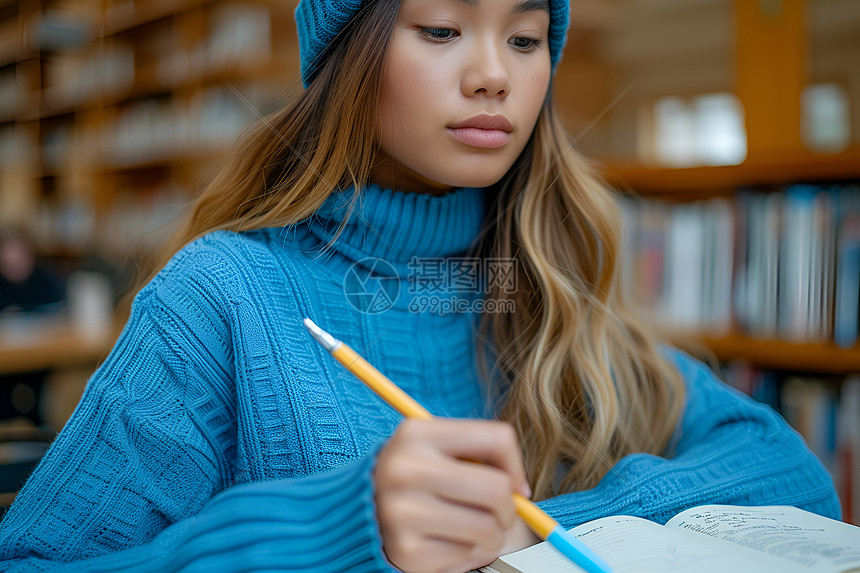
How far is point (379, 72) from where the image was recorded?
0.68 m

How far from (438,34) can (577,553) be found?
0.49m

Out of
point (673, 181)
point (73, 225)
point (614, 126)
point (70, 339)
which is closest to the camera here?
point (673, 181)

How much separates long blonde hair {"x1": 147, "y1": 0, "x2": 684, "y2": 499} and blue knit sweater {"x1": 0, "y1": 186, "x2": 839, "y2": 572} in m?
0.04

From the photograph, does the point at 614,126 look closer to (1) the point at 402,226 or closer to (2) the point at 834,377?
(2) the point at 834,377

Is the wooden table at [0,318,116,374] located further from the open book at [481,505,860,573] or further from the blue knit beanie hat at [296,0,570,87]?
the open book at [481,505,860,573]

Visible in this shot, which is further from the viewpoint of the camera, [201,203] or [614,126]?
[614,126]

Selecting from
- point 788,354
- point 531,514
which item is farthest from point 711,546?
point 788,354

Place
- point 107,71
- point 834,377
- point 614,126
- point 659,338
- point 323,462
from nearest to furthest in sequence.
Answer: point 323,462 < point 659,338 < point 834,377 < point 614,126 < point 107,71

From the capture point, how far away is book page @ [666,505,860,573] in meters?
0.49

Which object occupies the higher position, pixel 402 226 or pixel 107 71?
pixel 107 71

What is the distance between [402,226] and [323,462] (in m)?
0.27

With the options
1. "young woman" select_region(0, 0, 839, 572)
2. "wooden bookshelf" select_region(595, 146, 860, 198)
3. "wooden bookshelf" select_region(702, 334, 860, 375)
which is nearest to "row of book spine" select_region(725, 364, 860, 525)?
"wooden bookshelf" select_region(702, 334, 860, 375)

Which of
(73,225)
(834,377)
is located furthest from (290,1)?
(834,377)

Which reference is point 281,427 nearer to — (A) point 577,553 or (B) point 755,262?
(A) point 577,553
